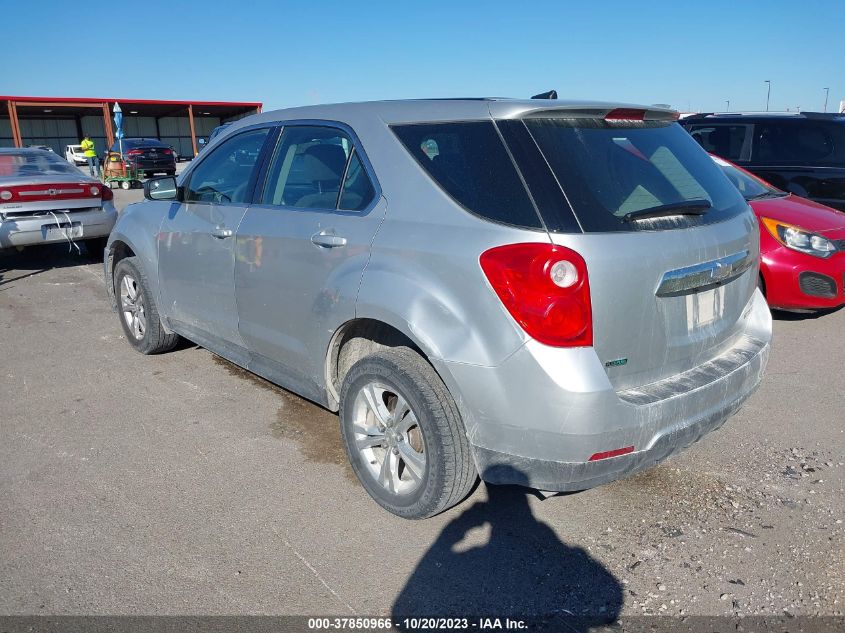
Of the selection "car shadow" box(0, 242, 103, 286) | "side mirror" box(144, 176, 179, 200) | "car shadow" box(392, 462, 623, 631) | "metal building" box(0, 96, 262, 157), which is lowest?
"car shadow" box(392, 462, 623, 631)

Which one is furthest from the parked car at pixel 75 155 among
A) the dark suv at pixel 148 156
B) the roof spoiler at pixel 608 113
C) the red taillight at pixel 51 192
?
the roof spoiler at pixel 608 113

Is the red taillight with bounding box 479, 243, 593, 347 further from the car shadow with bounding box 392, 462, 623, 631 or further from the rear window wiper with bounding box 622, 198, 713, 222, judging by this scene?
the car shadow with bounding box 392, 462, 623, 631

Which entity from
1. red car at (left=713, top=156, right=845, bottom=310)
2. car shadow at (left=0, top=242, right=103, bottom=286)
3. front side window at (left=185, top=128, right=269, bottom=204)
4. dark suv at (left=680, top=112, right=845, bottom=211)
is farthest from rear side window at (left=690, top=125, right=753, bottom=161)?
car shadow at (left=0, top=242, right=103, bottom=286)

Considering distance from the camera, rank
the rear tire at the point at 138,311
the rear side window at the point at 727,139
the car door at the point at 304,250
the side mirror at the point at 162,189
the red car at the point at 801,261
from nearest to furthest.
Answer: the car door at the point at 304,250, the side mirror at the point at 162,189, the rear tire at the point at 138,311, the red car at the point at 801,261, the rear side window at the point at 727,139

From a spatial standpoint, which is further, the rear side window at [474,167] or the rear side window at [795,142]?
the rear side window at [795,142]

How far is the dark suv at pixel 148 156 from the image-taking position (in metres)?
22.7

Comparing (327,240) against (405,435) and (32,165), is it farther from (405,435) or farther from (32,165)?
(32,165)

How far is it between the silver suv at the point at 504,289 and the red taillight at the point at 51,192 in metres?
5.75

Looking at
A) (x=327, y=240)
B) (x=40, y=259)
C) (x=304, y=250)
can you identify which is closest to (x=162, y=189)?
(x=304, y=250)

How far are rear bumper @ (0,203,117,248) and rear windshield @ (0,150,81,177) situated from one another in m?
0.74

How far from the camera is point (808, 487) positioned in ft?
10.7

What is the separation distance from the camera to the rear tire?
4.91m

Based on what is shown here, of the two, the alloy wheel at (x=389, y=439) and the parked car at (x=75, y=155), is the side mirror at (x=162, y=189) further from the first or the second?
the parked car at (x=75, y=155)

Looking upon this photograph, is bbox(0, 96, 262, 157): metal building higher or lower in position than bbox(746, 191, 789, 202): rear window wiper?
higher
